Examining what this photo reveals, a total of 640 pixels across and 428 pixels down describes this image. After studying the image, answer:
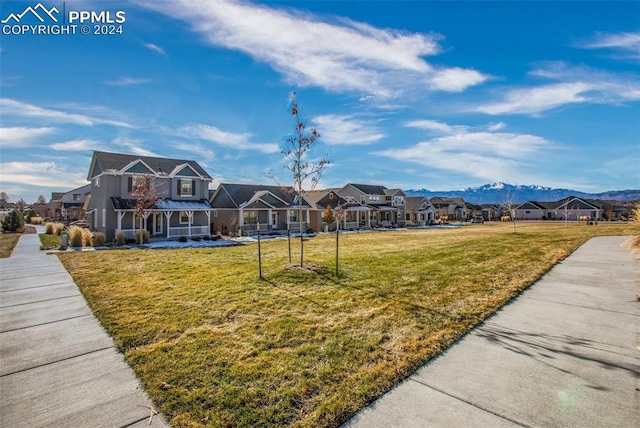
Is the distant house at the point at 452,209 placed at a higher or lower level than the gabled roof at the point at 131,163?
lower

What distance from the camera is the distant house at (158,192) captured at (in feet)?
76.3

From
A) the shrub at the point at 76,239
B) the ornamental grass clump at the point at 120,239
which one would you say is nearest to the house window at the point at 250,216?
the ornamental grass clump at the point at 120,239

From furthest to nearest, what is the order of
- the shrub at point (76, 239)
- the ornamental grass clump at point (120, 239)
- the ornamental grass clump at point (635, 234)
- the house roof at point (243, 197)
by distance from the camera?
1. the house roof at point (243, 197)
2. the ornamental grass clump at point (120, 239)
3. the shrub at point (76, 239)
4. the ornamental grass clump at point (635, 234)

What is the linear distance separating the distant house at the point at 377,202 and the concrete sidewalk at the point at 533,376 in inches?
1490

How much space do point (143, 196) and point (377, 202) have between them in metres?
34.7

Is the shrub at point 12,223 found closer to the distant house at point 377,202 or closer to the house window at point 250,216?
the house window at point 250,216

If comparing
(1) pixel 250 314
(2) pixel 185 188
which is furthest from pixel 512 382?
(2) pixel 185 188

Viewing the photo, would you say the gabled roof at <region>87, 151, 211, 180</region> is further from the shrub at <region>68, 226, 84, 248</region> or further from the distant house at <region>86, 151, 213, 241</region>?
the shrub at <region>68, 226, 84, 248</region>

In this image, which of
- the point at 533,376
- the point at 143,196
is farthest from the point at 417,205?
the point at 533,376

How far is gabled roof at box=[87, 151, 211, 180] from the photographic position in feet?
78.7

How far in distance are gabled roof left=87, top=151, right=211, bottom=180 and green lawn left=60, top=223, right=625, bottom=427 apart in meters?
15.9

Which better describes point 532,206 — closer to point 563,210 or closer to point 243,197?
point 563,210

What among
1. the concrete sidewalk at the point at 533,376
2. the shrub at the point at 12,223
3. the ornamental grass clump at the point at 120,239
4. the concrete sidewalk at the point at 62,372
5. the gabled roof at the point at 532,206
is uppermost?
the gabled roof at the point at 532,206

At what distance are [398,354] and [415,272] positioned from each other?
5684 mm
